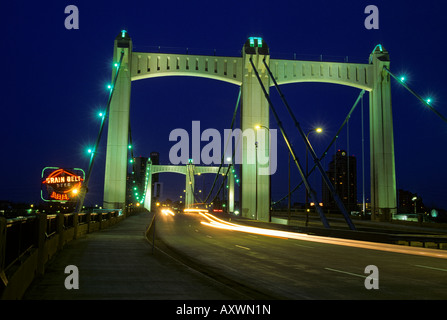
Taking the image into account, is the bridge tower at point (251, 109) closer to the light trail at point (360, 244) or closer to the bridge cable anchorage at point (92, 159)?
the bridge cable anchorage at point (92, 159)

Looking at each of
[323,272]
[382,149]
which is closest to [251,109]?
[382,149]

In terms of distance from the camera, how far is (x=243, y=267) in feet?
45.2

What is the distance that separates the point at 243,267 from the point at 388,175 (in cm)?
3801

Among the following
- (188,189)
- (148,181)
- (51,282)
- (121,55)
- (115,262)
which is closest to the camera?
(51,282)

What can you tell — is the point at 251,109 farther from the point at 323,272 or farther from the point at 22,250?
the point at 22,250

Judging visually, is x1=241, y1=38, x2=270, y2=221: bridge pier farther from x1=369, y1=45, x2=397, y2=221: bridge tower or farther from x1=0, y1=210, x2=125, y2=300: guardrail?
x1=0, y1=210, x2=125, y2=300: guardrail

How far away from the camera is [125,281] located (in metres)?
10.2

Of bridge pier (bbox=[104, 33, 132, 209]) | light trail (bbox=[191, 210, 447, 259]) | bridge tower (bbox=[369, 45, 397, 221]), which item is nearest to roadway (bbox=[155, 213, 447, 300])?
light trail (bbox=[191, 210, 447, 259])

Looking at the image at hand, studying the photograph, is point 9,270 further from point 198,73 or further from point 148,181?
point 148,181

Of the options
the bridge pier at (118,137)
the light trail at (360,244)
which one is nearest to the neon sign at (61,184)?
the bridge pier at (118,137)

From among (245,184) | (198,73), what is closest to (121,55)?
(198,73)

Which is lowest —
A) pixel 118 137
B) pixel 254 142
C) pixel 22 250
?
pixel 22 250

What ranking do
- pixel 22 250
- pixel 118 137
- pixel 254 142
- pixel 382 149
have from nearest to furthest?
pixel 22 250 < pixel 118 137 < pixel 254 142 < pixel 382 149

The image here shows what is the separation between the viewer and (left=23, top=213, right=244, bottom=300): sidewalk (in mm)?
8430
